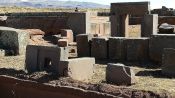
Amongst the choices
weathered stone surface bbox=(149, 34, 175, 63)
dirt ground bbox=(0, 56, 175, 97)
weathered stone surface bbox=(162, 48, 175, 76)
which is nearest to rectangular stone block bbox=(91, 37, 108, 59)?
dirt ground bbox=(0, 56, 175, 97)

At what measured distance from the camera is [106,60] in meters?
14.9

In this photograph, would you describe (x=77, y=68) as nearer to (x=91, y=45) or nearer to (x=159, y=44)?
(x=159, y=44)

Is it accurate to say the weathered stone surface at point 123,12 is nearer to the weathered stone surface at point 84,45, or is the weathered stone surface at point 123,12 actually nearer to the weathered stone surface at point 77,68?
the weathered stone surface at point 84,45

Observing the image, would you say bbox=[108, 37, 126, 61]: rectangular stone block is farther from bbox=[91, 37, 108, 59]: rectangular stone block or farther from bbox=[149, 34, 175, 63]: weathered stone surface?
bbox=[149, 34, 175, 63]: weathered stone surface

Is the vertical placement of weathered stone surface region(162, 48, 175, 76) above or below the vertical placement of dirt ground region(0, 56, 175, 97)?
above

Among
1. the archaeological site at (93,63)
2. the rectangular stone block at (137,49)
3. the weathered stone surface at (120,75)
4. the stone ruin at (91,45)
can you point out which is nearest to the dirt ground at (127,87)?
the archaeological site at (93,63)

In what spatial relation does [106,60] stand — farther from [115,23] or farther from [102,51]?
[115,23]

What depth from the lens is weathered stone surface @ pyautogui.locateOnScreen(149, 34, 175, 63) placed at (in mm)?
13609

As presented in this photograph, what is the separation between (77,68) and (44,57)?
1454 mm

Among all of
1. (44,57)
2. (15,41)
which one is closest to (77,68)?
(44,57)

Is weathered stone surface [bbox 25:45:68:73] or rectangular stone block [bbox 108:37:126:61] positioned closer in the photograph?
weathered stone surface [bbox 25:45:68:73]

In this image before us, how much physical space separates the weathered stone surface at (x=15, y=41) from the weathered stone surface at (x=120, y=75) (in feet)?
21.7

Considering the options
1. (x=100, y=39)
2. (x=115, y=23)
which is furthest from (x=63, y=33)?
(x=100, y=39)

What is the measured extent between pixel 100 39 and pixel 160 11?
1670 centimetres
